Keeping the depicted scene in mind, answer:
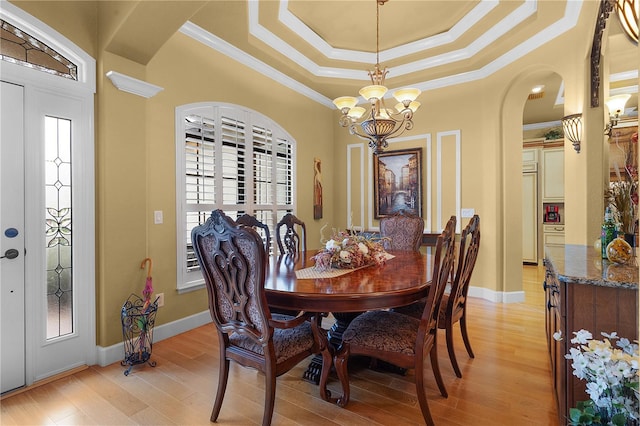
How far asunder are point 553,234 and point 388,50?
4.95 metres

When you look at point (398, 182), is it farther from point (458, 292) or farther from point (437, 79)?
point (458, 292)

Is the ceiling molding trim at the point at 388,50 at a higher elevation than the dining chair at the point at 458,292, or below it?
higher

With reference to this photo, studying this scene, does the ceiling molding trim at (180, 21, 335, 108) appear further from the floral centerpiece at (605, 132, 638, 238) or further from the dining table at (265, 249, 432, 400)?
the floral centerpiece at (605, 132, 638, 238)

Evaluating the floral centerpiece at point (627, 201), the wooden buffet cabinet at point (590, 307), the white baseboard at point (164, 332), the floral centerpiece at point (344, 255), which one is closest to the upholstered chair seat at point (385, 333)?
the floral centerpiece at point (344, 255)

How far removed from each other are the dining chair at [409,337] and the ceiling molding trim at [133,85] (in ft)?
8.21

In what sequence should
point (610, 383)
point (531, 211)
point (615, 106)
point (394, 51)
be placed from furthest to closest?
point (531, 211)
point (394, 51)
point (615, 106)
point (610, 383)

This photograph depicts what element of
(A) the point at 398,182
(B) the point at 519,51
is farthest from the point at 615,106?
(A) the point at 398,182

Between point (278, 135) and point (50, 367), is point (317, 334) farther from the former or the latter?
point (278, 135)

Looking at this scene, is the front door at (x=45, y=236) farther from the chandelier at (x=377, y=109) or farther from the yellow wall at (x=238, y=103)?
the chandelier at (x=377, y=109)

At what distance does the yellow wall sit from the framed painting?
0.46 meters

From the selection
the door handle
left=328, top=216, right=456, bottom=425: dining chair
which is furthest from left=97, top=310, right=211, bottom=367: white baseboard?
left=328, top=216, right=456, bottom=425: dining chair

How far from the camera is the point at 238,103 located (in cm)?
377

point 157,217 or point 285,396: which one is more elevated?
point 157,217

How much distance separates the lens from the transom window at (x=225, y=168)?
3203 mm
